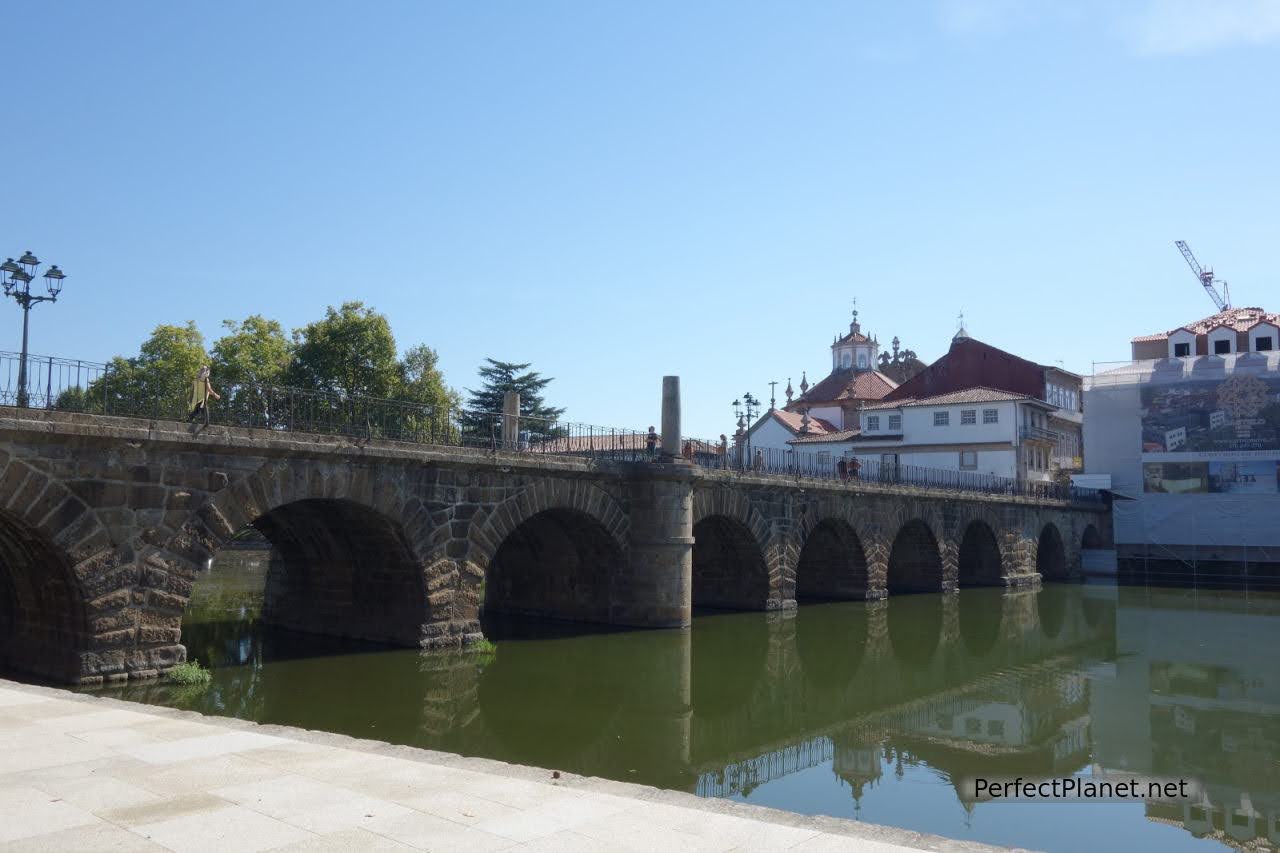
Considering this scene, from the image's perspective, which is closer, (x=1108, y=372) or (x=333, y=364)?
(x=333, y=364)

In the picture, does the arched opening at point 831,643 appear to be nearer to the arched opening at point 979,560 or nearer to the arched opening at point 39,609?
the arched opening at point 39,609

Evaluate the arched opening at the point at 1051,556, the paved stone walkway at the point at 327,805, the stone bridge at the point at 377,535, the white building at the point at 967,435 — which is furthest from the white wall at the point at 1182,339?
the paved stone walkway at the point at 327,805

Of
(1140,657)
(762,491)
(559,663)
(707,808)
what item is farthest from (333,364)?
(707,808)

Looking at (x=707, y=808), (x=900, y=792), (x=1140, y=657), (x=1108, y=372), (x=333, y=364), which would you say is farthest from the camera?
(x=1108, y=372)

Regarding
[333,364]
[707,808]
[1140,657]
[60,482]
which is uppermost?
[333,364]

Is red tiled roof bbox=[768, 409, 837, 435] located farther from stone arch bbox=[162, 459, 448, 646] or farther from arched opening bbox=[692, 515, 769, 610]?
stone arch bbox=[162, 459, 448, 646]

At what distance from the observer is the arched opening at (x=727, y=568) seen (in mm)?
28938

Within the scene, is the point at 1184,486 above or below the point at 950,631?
above

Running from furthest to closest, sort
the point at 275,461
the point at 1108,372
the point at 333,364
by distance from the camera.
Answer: the point at 1108,372
the point at 333,364
the point at 275,461

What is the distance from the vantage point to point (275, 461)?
53.9ft

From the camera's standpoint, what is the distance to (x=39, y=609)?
15.1m

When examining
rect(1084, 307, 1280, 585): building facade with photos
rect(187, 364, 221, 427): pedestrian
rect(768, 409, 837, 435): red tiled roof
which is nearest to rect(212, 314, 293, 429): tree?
rect(187, 364, 221, 427): pedestrian

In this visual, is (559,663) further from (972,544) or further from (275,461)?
(972,544)

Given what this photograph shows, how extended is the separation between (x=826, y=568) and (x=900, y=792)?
23.2 meters
